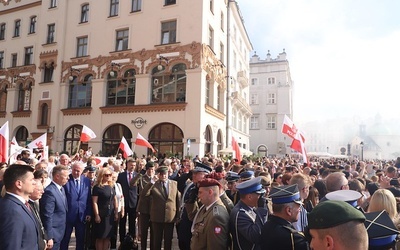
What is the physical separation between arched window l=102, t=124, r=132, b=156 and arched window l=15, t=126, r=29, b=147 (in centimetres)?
992

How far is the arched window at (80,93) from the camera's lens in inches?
1046

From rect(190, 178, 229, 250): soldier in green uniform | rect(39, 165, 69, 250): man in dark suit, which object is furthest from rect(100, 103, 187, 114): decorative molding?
rect(190, 178, 229, 250): soldier in green uniform

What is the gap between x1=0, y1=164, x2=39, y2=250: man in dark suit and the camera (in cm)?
343

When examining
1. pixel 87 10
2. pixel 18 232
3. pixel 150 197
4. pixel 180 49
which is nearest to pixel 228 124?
pixel 180 49

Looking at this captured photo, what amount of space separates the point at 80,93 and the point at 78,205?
22403mm

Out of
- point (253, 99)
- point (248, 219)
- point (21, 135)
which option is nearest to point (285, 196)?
point (248, 219)

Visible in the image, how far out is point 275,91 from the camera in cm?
5269

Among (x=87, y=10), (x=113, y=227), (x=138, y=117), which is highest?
(x=87, y=10)

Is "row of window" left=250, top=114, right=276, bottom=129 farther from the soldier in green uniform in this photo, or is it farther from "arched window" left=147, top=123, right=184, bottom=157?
the soldier in green uniform

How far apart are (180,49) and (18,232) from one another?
21.2 metres

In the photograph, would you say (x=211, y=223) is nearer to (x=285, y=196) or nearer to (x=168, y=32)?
(x=285, y=196)

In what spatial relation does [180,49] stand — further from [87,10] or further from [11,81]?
[11,81]

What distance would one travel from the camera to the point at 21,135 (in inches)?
1179

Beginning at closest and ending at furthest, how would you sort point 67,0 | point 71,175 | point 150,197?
point 71,175 < point 150,197 < point 67,0
